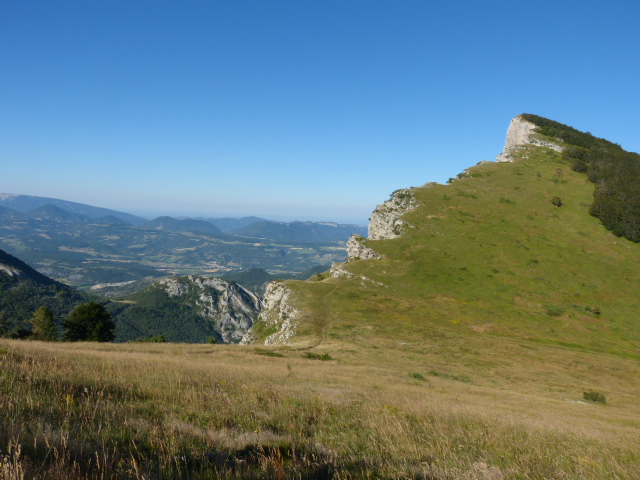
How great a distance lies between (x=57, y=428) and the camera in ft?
16.2

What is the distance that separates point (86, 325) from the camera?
62.8m

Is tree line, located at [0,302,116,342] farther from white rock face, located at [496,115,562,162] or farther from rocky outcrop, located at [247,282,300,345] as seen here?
white rock face, located at [496,115,562,162]

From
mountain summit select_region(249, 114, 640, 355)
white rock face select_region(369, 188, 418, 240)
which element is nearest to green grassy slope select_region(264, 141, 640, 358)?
mountain summit select_region(249, 114, 640, 355)

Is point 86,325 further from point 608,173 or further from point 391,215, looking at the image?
point 608,173

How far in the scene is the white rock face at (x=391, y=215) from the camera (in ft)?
288

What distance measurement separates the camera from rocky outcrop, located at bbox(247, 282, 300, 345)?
5172cm

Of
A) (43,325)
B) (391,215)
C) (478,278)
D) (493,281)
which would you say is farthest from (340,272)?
(43,325)

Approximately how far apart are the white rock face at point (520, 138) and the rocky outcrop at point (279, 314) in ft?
374

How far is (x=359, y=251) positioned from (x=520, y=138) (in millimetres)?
130051

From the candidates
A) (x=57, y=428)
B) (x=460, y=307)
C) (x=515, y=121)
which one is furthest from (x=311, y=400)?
(x=515, y=121)

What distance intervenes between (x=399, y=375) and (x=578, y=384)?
2244 centimetres

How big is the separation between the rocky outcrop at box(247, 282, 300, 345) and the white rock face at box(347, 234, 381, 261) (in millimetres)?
22592

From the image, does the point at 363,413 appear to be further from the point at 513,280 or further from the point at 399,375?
the point at 513,280

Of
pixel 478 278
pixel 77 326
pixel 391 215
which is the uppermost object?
pixel 391 215
